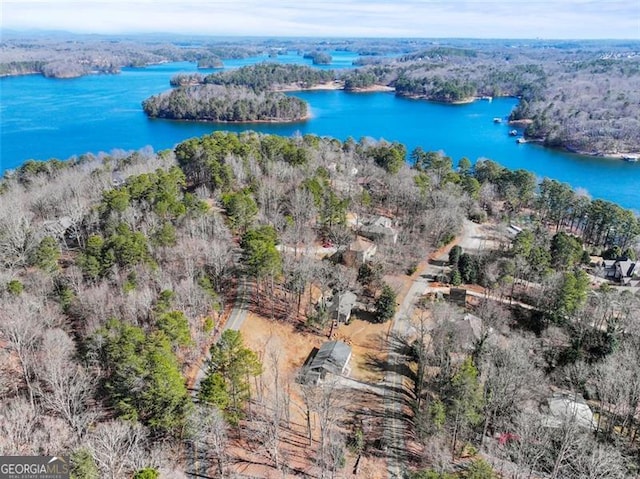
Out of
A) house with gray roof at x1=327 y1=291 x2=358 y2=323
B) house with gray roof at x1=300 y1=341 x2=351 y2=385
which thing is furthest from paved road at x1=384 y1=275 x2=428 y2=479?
house with gray roof at x1=327 y1=291 x2=358 y2=323

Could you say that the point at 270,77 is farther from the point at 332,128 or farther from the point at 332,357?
the point at 332,357

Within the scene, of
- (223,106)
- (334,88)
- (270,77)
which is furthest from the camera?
(334,88)

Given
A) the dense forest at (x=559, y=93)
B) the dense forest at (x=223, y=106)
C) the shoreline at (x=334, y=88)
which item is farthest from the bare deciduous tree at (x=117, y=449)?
the shoreline at (x=334, y=88)

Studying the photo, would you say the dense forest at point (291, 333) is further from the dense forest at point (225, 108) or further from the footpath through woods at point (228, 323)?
the dense forest at point (225, 108)

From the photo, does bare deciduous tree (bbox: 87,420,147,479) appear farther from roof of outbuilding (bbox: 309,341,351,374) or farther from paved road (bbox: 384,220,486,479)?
paved road (bbox: 384,220,486,479)

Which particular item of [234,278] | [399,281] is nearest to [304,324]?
[234,278]

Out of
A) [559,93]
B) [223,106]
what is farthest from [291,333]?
[559,93]

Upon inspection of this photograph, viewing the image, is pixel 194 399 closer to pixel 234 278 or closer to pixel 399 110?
pixel 234 278
